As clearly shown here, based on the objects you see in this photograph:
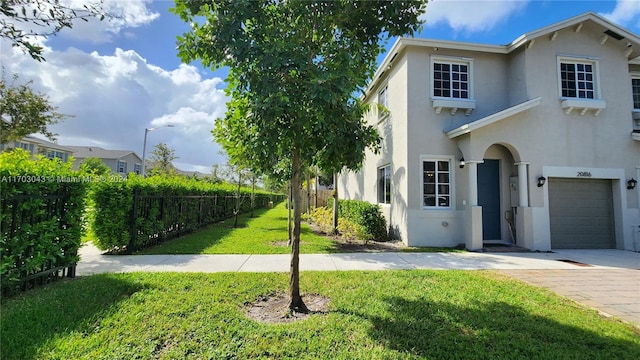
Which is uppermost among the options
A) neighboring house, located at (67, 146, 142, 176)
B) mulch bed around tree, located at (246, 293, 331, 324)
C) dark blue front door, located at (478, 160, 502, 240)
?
neighboring house, located at (67, 146, 142, 176)

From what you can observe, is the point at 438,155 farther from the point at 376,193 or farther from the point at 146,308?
the point at 146,308

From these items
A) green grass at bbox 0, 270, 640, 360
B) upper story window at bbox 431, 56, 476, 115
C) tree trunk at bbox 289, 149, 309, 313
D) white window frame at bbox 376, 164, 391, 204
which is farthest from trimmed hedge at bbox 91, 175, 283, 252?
upper story window at bbox 431, 56, 476, 115

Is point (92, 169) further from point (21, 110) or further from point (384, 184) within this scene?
point (21, 110)

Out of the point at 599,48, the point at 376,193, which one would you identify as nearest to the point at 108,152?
the point at 376,193

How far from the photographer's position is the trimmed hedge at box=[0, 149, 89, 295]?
4387 millimetres

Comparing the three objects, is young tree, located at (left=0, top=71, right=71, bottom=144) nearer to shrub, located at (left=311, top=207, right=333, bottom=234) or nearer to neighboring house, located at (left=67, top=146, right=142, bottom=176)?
shrub, located at (left=311, top=207, right=333, bottom=234)

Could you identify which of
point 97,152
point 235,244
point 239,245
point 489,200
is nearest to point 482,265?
point 489,200

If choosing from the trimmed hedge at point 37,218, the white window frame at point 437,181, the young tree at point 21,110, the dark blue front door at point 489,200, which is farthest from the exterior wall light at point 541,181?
the young tree at point 21,110

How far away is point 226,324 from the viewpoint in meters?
3.84

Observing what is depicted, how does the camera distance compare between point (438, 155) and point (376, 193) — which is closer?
point (438, 155)

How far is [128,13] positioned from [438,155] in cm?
921

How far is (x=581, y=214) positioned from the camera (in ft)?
33.0

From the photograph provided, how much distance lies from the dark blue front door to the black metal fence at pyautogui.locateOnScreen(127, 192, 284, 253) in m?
11.1

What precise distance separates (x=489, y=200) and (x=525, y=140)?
2351 millimetres
